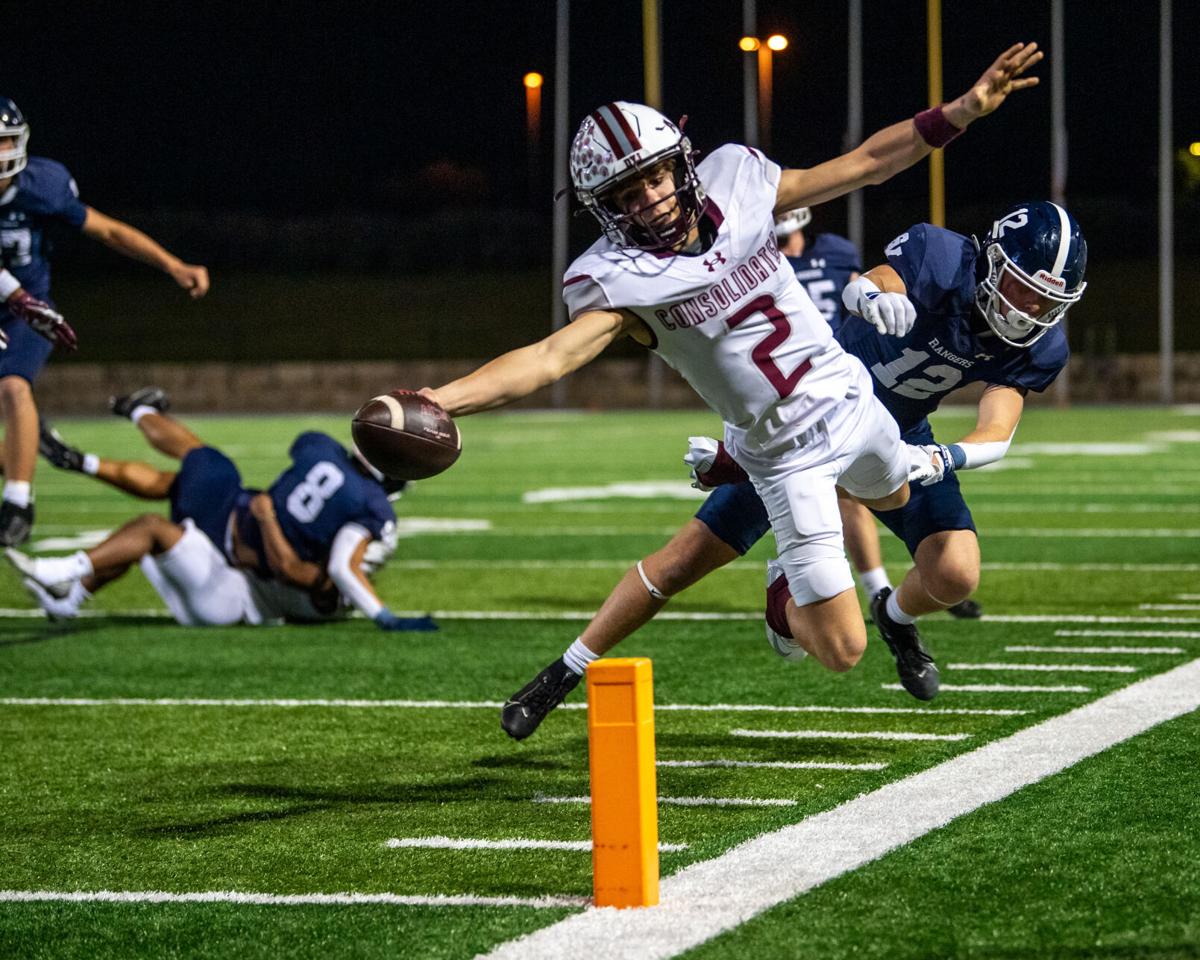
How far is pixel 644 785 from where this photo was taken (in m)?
3.41

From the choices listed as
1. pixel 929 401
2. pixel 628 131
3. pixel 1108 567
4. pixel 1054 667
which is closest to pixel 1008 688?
pixel 1054 667

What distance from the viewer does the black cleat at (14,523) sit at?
7.41 m

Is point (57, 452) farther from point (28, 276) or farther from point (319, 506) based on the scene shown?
point (319, 506)

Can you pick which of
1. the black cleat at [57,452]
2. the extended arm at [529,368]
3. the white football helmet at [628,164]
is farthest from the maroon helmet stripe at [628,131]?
the black cleat at [57,452]

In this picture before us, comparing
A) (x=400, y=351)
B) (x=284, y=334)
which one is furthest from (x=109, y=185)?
(x=400, y=351)

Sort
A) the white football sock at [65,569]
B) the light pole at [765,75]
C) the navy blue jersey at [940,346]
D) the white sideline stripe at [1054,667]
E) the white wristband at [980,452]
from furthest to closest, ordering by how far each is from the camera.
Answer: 1. the light pole at [765,75]
2. the white football sock at [65,569]
3. the white sideline stripe at [1054,667]
4. the navy blue jersey at [940,346]
5. the white wristband at [980,452]

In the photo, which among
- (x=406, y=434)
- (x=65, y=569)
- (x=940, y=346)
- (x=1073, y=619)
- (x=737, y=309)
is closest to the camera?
(x=406, y=434)

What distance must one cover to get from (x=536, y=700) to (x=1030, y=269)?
1.71m

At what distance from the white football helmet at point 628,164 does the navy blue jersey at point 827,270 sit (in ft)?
11.9

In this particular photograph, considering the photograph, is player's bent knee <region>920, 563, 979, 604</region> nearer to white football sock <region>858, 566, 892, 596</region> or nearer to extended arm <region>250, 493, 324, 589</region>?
white football sock <region>858, 566, 892, 596</region>

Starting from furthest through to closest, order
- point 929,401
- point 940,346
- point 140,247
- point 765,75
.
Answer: point 765,75 → point 140,247 → point 929,401 → point 940,346

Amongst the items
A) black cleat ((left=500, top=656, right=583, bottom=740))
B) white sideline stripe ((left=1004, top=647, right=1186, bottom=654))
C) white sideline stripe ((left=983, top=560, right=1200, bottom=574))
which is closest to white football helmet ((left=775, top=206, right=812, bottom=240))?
white sideline stripe ((left=1004, top=647, right=1186, bottom=654))

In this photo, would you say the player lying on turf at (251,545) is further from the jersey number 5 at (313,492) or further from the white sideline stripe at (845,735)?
the white sideline stripe at (845,735)

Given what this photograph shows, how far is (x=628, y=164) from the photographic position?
411cm
